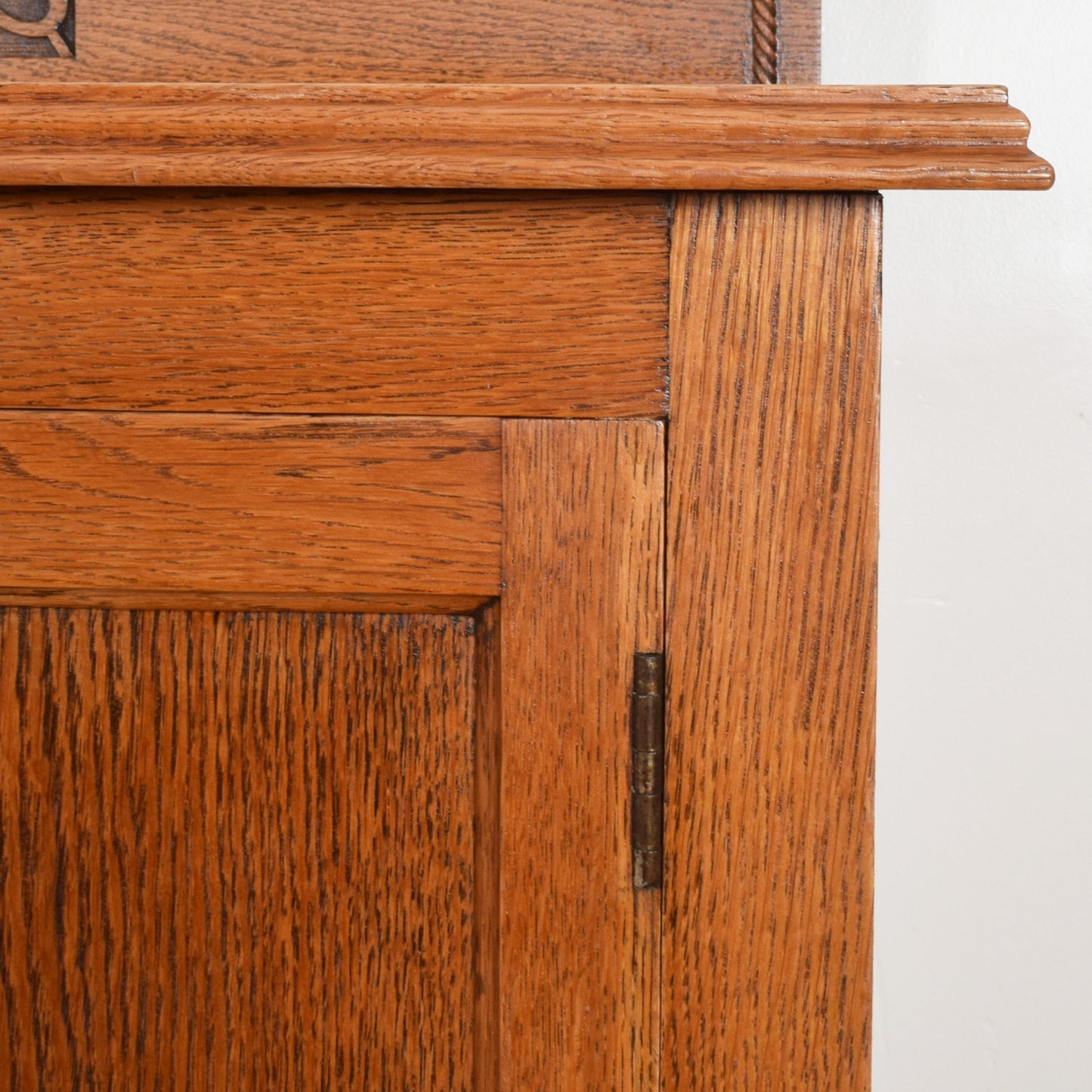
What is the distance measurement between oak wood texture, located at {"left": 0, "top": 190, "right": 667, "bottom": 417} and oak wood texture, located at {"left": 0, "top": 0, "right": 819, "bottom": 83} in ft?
0.34

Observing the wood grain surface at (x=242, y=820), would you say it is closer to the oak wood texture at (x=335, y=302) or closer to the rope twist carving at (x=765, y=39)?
the oak wood texture at (x=335, y=302)

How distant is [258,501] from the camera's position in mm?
295

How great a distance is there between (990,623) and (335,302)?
0.47 metres

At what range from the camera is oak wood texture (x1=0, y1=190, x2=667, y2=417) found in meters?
0.29

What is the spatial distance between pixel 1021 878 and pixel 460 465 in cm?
50

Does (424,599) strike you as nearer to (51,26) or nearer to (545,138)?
(545,138)

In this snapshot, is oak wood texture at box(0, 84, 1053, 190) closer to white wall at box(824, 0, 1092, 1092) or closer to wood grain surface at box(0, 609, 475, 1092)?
wood grain surface at box(0, 609, 475, 1092)

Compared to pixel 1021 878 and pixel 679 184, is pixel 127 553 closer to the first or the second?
pixel 679 184

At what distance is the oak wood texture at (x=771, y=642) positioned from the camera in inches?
11.2

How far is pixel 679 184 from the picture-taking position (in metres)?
0.27

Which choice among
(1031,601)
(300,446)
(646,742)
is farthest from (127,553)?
(1031,601)

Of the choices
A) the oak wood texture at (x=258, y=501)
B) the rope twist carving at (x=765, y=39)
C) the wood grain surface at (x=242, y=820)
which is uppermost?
the rope twist carving at (x=765, y=39)

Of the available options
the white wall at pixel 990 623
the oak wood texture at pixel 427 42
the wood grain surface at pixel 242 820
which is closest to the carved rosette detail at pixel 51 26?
the oak wood texture at pixel 427 42

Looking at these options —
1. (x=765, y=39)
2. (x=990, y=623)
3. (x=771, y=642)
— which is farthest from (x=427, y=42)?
(x=990, y=623)
